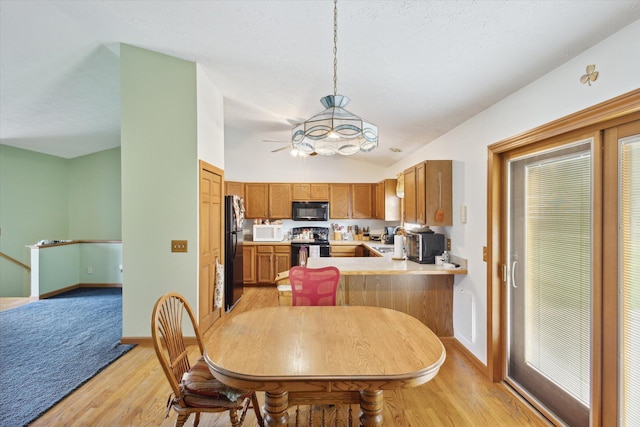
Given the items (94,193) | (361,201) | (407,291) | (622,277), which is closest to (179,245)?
(407,291)

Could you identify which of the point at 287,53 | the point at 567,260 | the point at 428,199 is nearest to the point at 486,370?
the point at 567,260

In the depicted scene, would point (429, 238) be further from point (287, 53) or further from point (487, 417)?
point (287, 53)

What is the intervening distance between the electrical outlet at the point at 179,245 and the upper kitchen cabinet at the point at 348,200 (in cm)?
327

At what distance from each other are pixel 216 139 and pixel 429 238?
2792 millimetres

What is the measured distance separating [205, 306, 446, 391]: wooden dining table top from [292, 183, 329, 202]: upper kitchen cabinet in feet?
13.2

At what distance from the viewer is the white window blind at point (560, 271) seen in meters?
1.72

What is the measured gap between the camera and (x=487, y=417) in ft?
6.48

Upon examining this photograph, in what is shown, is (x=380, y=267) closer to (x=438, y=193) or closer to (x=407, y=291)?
(x=407, y=291)

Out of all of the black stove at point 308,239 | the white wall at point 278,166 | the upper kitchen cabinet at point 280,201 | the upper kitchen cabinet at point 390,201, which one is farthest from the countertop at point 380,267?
the white wall at point 278,166

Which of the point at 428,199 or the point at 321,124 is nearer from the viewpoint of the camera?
the point at 321,124

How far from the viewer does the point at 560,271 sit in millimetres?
1905

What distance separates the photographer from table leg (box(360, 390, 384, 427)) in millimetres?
1433

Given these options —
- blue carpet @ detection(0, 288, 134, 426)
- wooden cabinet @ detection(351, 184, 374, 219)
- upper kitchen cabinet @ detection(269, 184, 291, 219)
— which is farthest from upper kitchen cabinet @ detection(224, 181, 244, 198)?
blue carpet @ detection(0, 288, 134, 426)

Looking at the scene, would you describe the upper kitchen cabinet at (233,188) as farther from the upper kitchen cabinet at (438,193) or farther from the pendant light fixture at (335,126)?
the pendant light fixture at (335,126)
